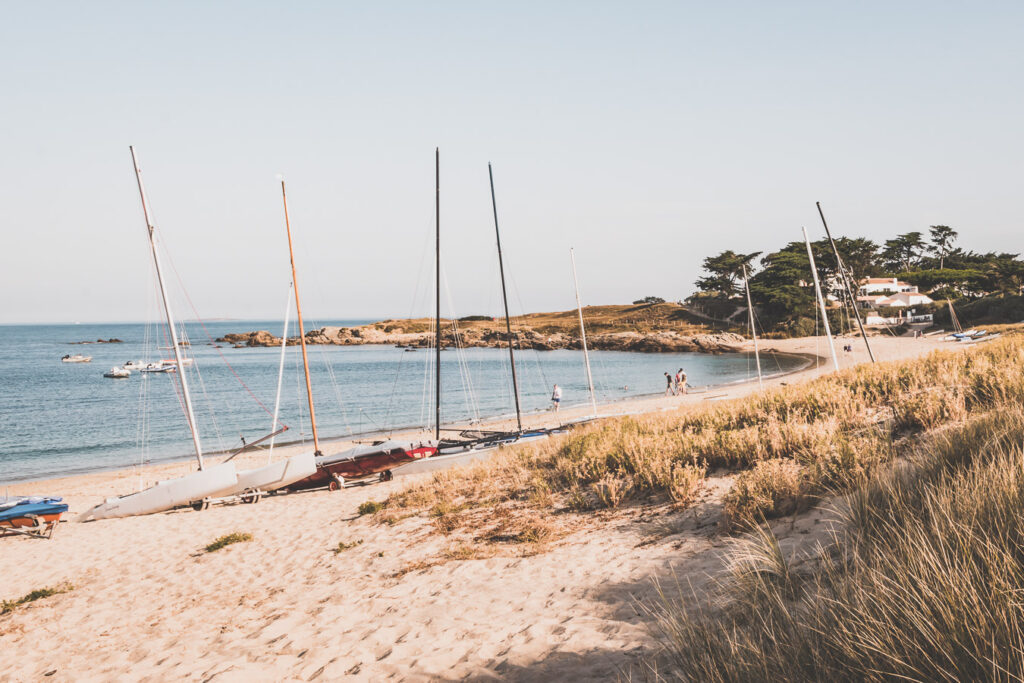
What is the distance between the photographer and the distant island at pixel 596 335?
86.3m

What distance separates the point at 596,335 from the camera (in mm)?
100688

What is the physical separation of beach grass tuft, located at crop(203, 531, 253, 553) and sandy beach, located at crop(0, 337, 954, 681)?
0.25 m

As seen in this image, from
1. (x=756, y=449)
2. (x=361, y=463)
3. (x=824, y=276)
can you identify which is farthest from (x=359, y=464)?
(x=824, y=276)

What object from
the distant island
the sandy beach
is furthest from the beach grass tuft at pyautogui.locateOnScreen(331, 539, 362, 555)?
the distant island

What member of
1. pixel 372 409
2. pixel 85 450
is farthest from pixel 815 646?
pixel 372 409

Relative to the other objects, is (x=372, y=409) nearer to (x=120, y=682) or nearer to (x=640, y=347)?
(x=120, y=682)

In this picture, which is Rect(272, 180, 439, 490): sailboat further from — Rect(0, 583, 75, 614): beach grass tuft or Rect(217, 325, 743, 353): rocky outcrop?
Rect(217, 325, 743, 353): rocky outcrop

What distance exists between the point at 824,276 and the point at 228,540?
3553 inches

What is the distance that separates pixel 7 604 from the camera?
1007cm

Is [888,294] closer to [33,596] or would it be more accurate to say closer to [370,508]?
[370,508]

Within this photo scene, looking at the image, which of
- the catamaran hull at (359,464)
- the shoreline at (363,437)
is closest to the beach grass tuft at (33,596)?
the catamaran hull at (359,464)

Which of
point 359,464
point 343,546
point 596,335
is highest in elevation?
point 596,335

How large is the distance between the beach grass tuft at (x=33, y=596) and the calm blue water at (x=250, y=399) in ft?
63.3

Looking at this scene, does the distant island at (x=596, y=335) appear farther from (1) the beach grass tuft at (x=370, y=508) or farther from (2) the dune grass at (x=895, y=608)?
(2) the dune grass at (x=895, y=608)
